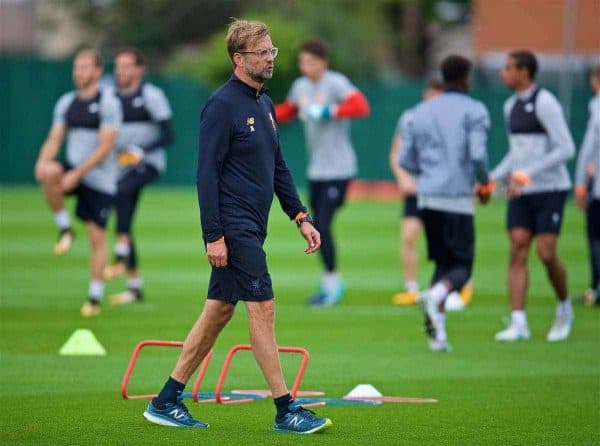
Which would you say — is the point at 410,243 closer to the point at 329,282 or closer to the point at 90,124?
the point at 329,282

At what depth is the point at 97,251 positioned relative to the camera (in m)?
14.8

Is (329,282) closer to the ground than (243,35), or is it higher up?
closer to the ground

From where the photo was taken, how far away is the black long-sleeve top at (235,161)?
8414 mm

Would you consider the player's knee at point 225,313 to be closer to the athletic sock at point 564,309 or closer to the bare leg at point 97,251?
the athletic sock at point 564,309

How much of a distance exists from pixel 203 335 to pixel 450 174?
177 inches

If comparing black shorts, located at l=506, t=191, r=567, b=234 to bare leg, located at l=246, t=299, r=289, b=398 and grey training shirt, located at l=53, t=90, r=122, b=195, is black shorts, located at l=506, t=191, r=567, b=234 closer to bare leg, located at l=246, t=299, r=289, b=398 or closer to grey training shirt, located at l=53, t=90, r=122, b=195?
grey training shirt, located at l=53, t=90, r=122, b=195

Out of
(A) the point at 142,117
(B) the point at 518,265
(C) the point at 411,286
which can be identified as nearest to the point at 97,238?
(A) the point at 142,117

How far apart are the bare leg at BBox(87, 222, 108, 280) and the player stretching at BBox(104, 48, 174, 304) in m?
1.25

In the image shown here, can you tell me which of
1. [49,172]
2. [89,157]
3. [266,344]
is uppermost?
[89,157]

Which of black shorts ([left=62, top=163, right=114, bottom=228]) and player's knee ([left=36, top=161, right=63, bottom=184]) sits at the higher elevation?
player's knee ([left=36, top=161, right=63, bottom=184])

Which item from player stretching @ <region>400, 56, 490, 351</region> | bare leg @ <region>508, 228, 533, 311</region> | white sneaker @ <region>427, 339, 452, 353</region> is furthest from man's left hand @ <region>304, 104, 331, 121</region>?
white sneaker @ <region>427, 339, 452, 353</region>

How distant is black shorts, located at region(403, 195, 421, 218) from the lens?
16.6m

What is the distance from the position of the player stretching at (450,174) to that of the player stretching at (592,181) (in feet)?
12.5

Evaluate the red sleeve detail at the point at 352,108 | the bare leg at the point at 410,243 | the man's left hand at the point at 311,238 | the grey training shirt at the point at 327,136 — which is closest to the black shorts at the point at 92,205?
the grey training shirt at the point at 327,136
